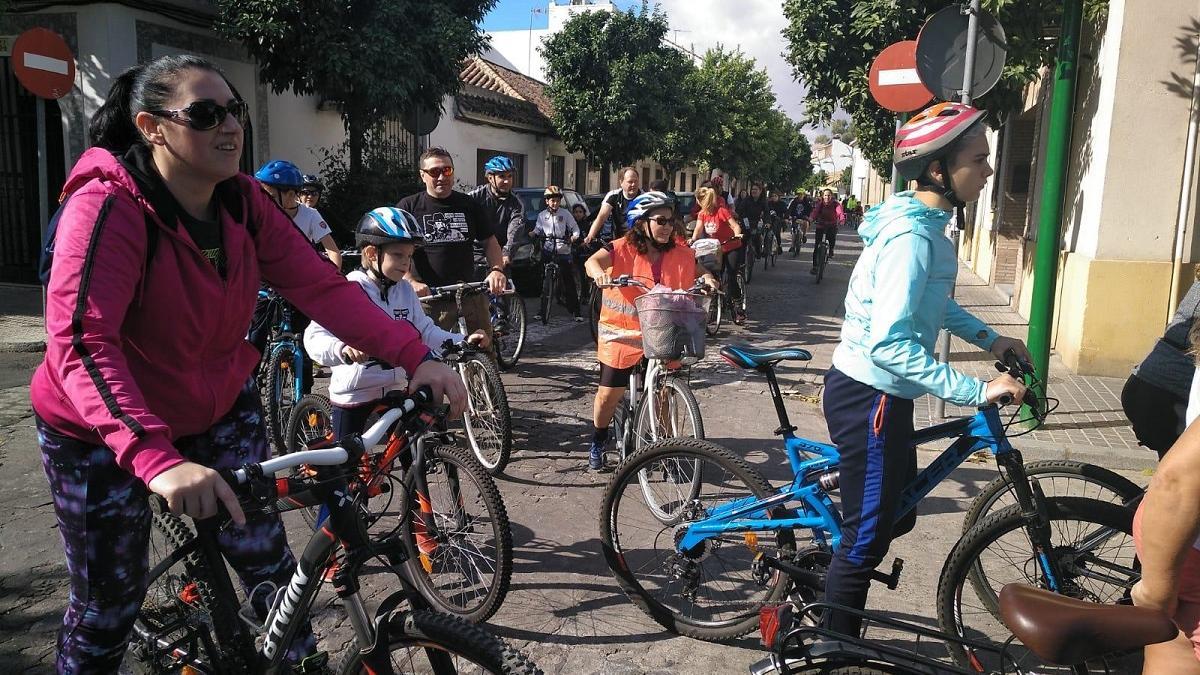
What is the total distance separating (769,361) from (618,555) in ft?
3.40

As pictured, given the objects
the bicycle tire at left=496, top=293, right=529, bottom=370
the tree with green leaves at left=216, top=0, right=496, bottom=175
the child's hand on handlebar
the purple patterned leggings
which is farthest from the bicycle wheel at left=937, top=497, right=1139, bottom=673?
the tree with green leaves at left=216, top=0, right=496, bottom=175

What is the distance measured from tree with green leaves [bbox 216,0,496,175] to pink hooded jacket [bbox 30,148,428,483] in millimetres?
10021

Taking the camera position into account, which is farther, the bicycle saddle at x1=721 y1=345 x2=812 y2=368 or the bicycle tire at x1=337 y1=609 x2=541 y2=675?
the bicycle saddle at x1=721 y1=345 x2=812 y2=368

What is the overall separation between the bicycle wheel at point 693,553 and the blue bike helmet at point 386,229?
1.48m

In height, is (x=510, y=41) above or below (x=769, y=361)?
above

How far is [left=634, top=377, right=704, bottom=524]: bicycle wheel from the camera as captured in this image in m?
3.45

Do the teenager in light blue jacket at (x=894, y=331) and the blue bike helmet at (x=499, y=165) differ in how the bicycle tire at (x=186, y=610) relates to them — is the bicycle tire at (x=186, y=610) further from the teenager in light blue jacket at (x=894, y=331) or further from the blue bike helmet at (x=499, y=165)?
the blue bike helmet at (x=499, y=165)

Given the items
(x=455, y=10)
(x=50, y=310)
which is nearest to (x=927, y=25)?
(x=50, y=310)

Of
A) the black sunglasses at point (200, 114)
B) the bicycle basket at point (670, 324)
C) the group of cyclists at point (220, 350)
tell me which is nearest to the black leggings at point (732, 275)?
the bicycle basket at point (670, 324)

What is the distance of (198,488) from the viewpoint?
161 centimetres

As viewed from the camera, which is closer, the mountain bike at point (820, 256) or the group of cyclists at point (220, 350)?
the group of cyclists at point (220, 350)

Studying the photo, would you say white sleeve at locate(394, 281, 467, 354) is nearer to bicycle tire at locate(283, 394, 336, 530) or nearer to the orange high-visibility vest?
bicycle tire at locate(283, 394, 336, 530)

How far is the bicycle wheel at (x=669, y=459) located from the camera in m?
3.45

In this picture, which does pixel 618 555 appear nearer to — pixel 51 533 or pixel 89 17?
pixel 51 533
